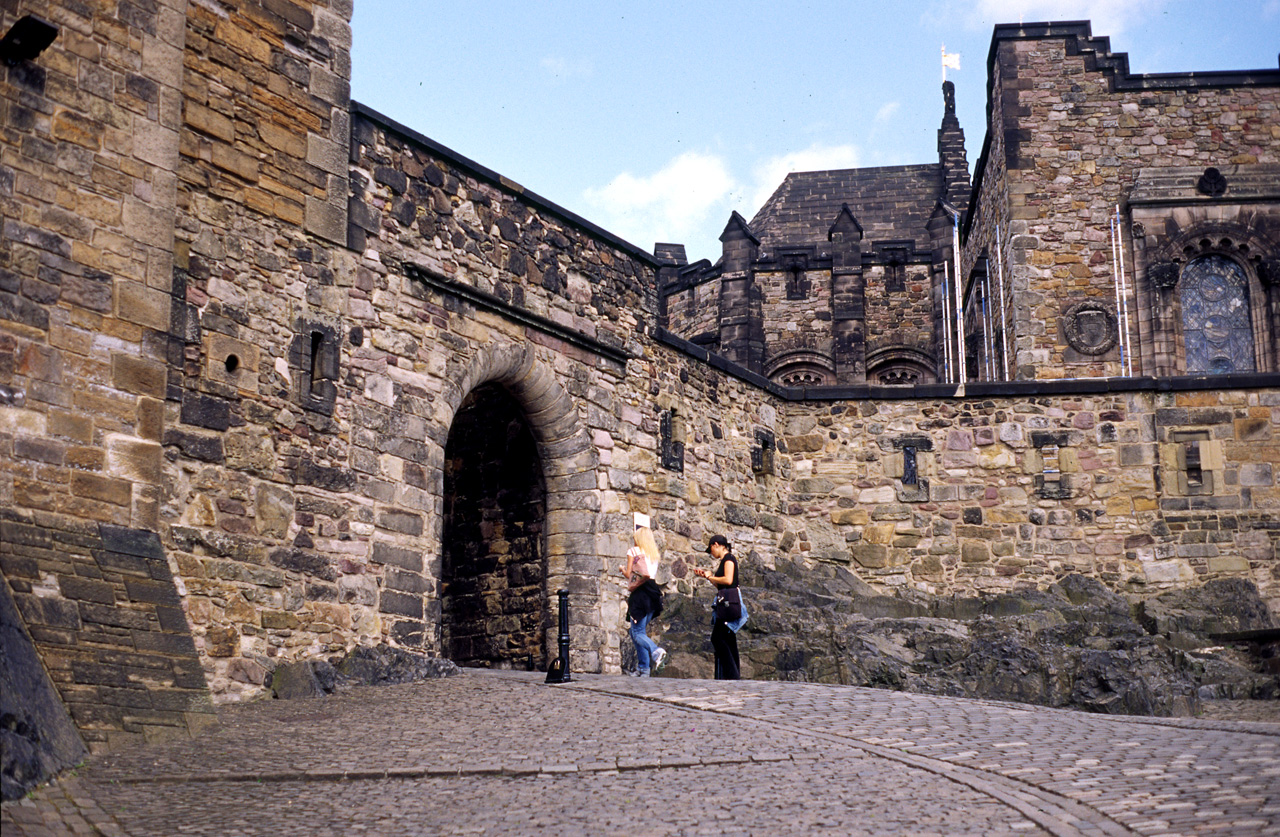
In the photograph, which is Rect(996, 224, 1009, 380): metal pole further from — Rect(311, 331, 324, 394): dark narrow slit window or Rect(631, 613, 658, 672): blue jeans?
Rect(311, 331, 324, 394): dark narrow slit window

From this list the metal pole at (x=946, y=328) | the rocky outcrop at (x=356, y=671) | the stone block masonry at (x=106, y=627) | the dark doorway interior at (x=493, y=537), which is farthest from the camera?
the metal pole at (x=946, y=328)

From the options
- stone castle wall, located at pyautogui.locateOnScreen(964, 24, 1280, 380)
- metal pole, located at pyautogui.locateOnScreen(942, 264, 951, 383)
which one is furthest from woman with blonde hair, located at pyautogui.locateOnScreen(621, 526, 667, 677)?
metal pole, located at pyautogui.locateOnScreen(942, 264, 951, 383)

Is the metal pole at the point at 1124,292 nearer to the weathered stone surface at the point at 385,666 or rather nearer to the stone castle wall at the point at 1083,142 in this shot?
the stone castle wall at the point at 1083,142

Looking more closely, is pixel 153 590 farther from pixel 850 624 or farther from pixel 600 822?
pixel 850 624

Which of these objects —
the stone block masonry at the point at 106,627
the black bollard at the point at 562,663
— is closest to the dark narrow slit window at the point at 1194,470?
the black bollard at the point at 562,663

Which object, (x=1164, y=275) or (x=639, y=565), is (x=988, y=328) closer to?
(x=1164, y=275)

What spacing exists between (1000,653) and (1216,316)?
12120mm

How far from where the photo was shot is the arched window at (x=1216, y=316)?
22.8 metres

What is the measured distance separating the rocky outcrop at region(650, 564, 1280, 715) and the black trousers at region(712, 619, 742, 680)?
1.45m

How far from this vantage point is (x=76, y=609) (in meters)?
8.37

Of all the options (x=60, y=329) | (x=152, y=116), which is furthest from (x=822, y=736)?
(x=152, y=116)

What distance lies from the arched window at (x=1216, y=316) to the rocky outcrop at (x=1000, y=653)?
334 inches

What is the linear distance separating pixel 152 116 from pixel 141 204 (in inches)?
25.5

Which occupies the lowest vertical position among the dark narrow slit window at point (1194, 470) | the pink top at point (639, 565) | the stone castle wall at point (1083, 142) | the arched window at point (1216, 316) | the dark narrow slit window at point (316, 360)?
the pink top at point (639, 565)
